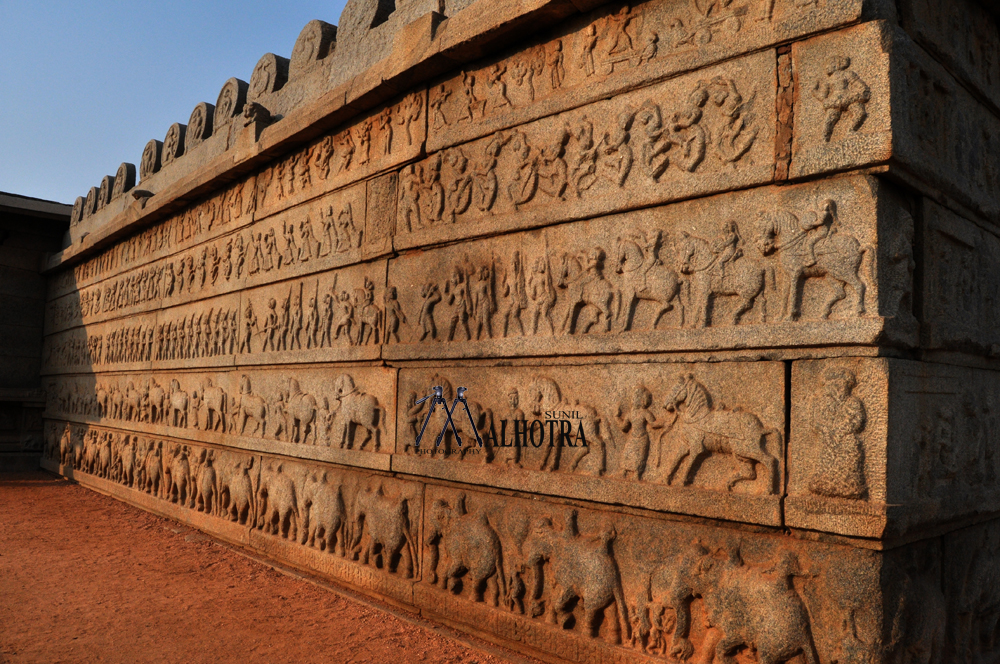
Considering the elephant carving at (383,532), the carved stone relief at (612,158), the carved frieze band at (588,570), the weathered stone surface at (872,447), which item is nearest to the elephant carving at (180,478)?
the carved frieze band at (588,570)

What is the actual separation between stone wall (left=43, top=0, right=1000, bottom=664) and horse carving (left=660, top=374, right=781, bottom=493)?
1 cm

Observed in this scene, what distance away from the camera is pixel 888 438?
9.73 ft

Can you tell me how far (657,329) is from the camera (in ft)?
12.4

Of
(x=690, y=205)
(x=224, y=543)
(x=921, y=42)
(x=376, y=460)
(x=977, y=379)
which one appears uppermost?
(x=921, y=42)

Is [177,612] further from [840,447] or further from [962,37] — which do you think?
[962,37]

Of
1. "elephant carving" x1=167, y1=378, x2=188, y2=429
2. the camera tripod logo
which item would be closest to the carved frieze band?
the camera tripod logo

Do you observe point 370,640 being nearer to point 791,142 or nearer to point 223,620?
point 223,620

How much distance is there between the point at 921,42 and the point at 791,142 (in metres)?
0.80

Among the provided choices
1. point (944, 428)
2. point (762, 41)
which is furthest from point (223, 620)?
point (762, 41)

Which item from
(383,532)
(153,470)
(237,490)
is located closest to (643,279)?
(383,532)

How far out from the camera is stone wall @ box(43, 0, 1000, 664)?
123 inches

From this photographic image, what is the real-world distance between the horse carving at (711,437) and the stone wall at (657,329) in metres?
0.01

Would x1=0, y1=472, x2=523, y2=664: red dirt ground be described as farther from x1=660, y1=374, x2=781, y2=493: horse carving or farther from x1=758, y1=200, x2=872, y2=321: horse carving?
x1=758, y1=200, x2=872, y2=321: horse carving

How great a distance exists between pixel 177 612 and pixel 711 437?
149 inches
